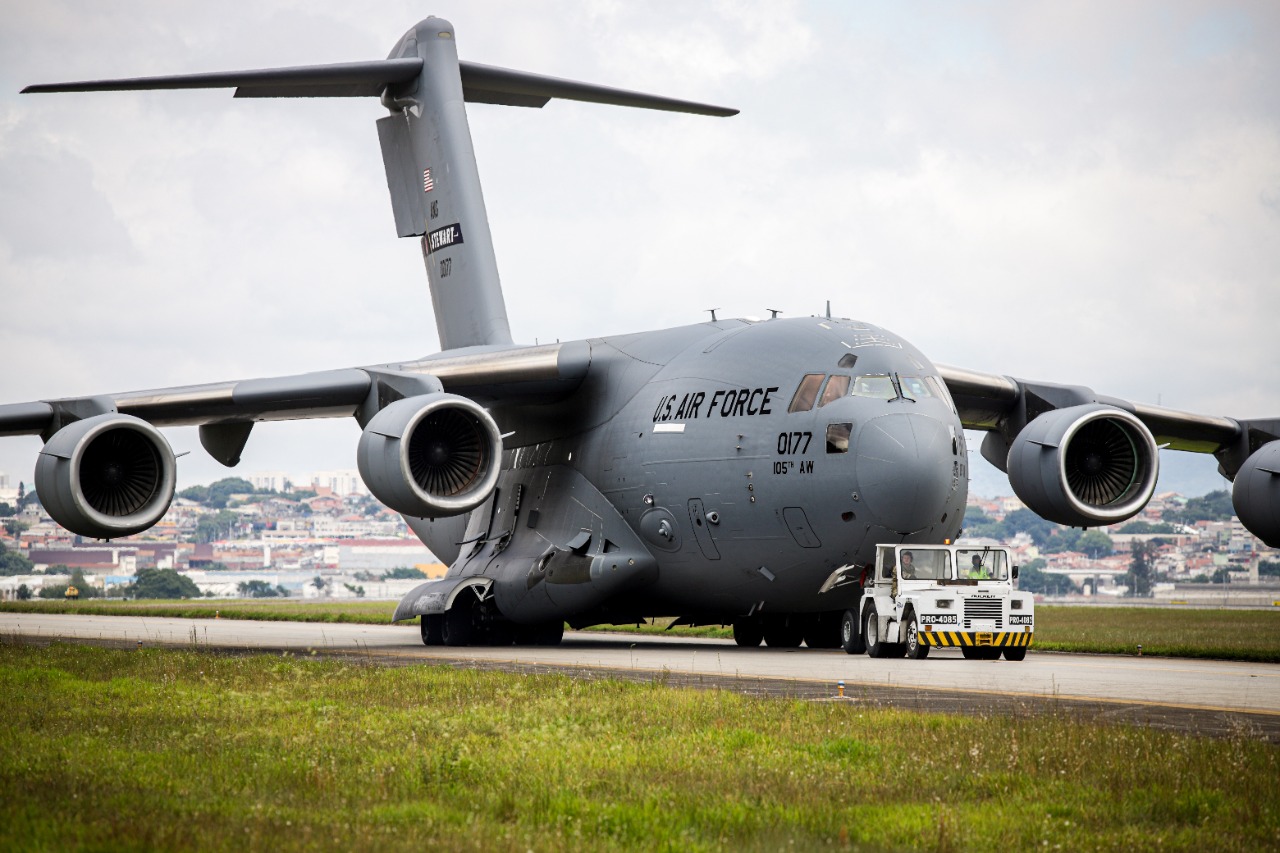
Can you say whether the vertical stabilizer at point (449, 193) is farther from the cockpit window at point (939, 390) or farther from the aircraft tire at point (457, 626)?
the cockpit window at point (939, 390)

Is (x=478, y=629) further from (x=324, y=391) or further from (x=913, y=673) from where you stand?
(x=913, y=673)

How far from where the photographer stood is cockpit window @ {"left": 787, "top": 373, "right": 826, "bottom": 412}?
1764 centimetres

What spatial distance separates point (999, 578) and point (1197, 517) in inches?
7650

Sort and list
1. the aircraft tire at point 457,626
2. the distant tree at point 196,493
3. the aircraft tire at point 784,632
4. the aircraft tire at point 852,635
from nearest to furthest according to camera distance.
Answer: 1. the aircraft tire at point 852,635
2. the aircraft tire at point 784,632
3. the aircraft tire at point 457,626
4. the distant tree at point 196,493

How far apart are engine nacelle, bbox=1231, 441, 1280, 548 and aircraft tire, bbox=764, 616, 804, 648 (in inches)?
229

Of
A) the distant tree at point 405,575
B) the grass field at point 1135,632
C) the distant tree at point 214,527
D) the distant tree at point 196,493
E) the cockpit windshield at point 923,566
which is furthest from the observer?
the distant tree at point 196,493

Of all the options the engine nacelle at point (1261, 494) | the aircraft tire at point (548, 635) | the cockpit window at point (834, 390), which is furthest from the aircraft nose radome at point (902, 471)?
the aircraft tire at point (548, 635)

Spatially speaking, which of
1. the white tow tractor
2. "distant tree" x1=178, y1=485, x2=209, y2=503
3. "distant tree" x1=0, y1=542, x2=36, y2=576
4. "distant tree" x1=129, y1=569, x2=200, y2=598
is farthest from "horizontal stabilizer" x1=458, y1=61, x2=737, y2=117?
"distant tree" x1=178, y1=485, x2=209, y2=503

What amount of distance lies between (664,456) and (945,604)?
431 centimetres

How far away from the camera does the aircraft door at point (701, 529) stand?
1864cm

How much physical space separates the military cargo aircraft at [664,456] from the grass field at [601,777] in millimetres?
6260

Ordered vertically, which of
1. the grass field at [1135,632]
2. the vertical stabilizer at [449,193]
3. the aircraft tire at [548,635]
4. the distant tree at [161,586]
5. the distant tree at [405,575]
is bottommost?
the grass field at [1135,632]

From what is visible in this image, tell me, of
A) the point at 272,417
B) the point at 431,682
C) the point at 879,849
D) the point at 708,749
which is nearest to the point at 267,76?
the point at 272,417

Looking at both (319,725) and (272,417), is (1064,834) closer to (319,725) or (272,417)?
(319,725)
